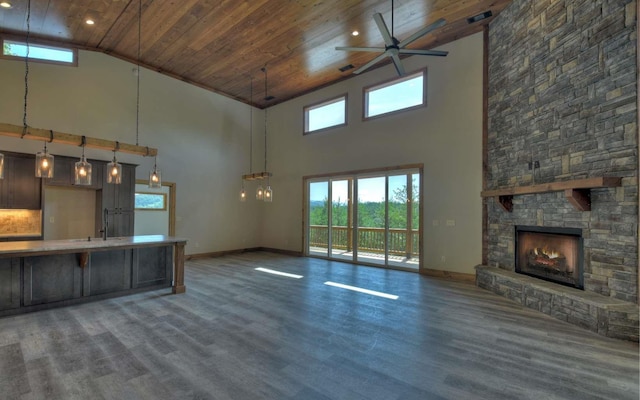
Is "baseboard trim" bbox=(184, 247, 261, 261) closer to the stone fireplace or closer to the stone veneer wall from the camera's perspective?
the stone fireplace

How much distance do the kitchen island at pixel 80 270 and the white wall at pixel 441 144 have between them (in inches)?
184

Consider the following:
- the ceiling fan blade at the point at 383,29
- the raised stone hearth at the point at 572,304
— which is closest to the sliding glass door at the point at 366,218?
the raised stone hearth at the point at 572,304

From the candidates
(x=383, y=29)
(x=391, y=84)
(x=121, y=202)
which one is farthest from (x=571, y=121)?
(x=121, y=202)

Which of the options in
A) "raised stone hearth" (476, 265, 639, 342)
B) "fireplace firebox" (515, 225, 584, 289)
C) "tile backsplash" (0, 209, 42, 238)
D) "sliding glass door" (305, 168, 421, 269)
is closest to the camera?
"raised stone hearth" (476, 265, 639, 342)

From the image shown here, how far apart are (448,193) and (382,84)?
2994 millimetres

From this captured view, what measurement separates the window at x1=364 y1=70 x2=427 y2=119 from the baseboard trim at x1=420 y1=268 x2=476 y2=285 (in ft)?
11.6

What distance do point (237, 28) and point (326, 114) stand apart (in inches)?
135

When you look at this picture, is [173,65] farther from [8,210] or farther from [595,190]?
[595,190]

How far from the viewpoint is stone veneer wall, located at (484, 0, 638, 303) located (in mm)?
3404

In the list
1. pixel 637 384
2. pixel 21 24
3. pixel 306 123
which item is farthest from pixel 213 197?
pixel 637 384

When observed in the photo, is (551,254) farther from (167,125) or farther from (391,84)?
(167,125)

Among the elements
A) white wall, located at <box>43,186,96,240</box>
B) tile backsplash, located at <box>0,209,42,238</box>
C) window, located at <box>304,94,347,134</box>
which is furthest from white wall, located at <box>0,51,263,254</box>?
window, located at <box>304,94,347,134</box>

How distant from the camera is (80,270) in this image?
4340 millimetres

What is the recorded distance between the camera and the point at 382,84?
23.3 feet
